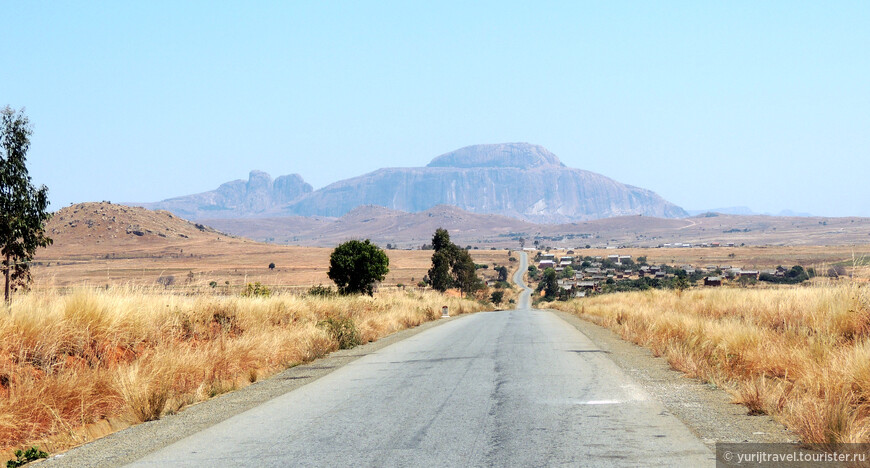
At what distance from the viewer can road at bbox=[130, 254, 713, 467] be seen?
6.04 m

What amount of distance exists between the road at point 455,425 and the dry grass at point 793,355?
50.8 inches

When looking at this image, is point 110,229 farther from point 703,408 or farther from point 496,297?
point 703,408

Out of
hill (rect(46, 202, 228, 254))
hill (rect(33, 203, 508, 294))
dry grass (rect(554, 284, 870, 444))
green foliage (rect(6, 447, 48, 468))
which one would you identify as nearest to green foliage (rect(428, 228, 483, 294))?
hill (rect(33, 203, 508, 294))

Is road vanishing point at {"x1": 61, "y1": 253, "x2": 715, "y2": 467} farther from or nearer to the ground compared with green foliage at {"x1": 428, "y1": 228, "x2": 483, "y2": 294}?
farther from the ground

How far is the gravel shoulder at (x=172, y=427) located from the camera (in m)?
6.73

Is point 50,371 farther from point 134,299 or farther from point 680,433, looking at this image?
point 680,433

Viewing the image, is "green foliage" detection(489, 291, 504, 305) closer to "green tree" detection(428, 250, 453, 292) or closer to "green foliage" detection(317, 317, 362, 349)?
"green tree" detection(428, 250, 453, 292)

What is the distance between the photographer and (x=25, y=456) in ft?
22.7

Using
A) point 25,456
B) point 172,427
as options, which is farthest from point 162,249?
point 25,456

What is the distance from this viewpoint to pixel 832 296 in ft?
43.6

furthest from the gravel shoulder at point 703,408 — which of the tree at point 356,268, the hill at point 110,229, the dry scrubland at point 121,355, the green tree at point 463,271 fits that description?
the hill at point 110,229

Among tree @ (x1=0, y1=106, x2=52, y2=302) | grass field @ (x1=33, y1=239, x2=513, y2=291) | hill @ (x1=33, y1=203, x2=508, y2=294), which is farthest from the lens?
hill @ (x1=33, y1=203, x2=508, y2=294)

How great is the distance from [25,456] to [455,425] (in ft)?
15.2

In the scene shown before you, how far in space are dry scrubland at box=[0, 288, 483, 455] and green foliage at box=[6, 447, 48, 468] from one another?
290 millimetres
